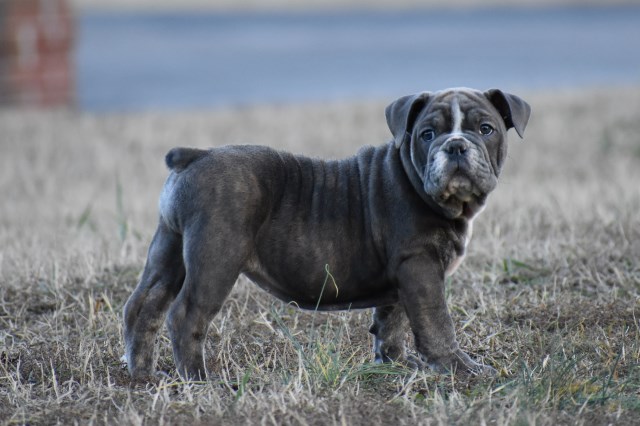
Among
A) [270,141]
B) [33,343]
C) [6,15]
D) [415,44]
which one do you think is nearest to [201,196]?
[33,343]

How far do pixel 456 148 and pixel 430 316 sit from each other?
2.80 ft

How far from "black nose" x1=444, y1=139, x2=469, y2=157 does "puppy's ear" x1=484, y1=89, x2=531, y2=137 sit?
0.47 metres

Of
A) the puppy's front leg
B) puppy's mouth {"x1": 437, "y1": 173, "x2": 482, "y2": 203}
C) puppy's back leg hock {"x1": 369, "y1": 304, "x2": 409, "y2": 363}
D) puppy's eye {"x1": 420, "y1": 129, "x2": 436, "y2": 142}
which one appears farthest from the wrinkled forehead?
puppy's back leg hock {"x1": 369, "y1": 304, "x2": 409, "y2": 363}

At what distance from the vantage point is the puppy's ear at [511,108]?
5.57 metres

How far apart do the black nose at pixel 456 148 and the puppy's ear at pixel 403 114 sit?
33 cm

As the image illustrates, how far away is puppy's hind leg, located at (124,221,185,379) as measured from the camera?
557 cm

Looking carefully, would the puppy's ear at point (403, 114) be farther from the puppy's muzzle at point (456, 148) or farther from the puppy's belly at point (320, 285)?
the puppy's belly at point (320, 285)

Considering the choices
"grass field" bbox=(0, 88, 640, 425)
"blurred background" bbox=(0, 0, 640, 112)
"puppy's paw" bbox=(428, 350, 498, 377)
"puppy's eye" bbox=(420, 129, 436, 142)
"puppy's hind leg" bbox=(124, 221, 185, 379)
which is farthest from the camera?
"blurred background" bbox=(0, 0, 640, 112)

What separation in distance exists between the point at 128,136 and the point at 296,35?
88.7 ft

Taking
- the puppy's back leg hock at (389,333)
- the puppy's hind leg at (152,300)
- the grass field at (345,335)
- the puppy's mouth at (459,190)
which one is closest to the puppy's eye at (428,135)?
the puppy's mouth at (459,190)

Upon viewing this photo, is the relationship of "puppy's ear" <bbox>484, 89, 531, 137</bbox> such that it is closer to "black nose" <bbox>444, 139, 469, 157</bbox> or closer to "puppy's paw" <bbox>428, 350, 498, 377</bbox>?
A: "black nose" <bbox>444, 139, 469, 157</bbox>

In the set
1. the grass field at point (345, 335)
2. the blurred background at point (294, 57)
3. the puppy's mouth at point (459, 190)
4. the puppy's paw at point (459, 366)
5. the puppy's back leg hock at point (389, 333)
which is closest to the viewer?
the grass field at point (345, 335)

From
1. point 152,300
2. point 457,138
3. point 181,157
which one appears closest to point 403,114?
point 457,138

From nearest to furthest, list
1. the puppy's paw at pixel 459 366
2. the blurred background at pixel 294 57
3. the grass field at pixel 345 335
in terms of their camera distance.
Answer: the grass field at pixel 345 335 → the puppy's paw at pixel 459 366 → the blurred background at pixel 294 57
